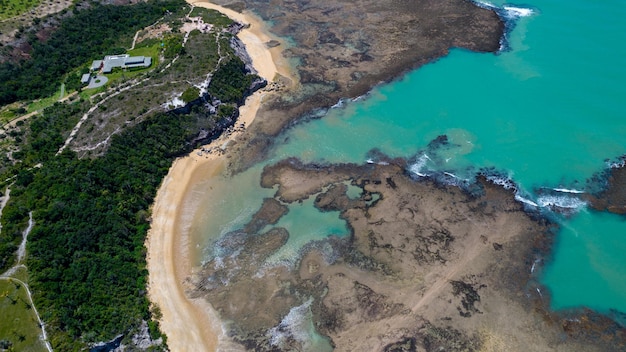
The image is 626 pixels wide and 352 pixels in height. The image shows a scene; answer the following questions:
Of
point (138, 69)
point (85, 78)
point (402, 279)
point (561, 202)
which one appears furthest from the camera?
point (138, 69)

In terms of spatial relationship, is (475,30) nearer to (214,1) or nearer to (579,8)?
(579,8)

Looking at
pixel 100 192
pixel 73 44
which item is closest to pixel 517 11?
pixel 100 192

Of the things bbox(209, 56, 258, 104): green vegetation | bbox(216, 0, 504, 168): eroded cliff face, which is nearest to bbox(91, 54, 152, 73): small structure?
bbox(209, 56, 258, 104): green vegetation

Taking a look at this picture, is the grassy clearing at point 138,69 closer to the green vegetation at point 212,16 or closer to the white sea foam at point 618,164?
the green vegetation at point 212,16

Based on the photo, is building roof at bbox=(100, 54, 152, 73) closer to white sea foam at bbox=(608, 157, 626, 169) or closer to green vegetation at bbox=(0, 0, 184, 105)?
green vegetation at bbox=(0, 0, 184, 105)

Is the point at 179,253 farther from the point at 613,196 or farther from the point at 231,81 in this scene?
the point at 613,196

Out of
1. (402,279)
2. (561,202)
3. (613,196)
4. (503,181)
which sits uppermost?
(503,181)

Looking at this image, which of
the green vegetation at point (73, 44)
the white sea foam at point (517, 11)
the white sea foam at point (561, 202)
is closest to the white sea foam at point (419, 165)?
the white sea foam at point (561, 202)
